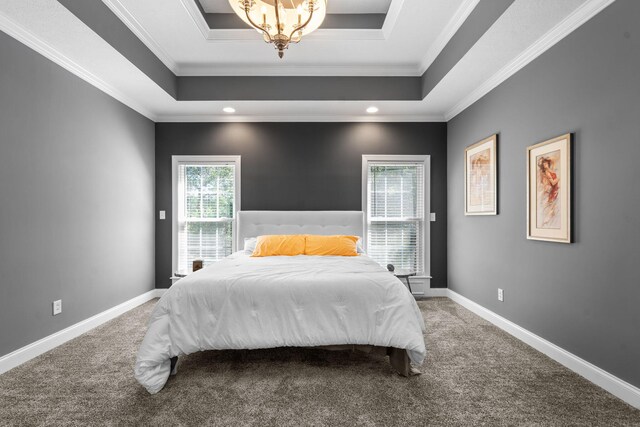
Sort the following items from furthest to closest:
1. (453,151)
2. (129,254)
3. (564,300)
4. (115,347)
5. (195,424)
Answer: (453,151), (129,254), (115,347), (564,300), (195,424)

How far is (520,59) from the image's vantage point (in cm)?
312

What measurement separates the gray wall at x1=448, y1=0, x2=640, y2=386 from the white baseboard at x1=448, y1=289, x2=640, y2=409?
0.15 feet

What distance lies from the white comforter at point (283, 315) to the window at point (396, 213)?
2.54m

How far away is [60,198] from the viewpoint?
3.12m

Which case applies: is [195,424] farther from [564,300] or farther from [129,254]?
[129,254]

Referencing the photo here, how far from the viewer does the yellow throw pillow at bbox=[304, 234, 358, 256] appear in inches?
156

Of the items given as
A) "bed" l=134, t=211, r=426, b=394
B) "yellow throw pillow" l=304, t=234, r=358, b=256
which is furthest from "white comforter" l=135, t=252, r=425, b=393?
"yellow throw pillow" l=304, t=234, r=358, b=256

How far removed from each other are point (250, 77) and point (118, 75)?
4.67 feet

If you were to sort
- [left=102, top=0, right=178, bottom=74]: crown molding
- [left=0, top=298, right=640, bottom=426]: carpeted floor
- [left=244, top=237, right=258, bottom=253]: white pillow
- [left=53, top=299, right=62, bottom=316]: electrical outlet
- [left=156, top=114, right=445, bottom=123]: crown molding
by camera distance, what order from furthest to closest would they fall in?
[left=156, top=114, right=445, bottom=123]: crown molding
[left=244, top=237, right=258, bottom=253]: white pillow
[left=53, top=299, right=62, bottom=316]: electrical outlet
[left=102, top=0, right=178, bottom=74]: crown molding
[left=0, top=298, right=640, bottom=426]: carpeted floor

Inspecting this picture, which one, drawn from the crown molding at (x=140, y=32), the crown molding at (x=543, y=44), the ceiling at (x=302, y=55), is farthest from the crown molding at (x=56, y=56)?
the crown molding at (x=543, y=44)

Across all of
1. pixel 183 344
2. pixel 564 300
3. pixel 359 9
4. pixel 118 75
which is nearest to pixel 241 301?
pixel 183 344

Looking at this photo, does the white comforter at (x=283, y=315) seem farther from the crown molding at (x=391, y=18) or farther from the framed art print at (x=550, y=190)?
the crown molding at (x=391, y=18)

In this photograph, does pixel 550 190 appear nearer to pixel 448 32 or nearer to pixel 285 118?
pixel 448 32

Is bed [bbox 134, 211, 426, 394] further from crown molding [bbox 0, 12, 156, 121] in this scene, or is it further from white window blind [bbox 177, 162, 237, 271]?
white window blind [bbox 177, 162, 237, 271]
